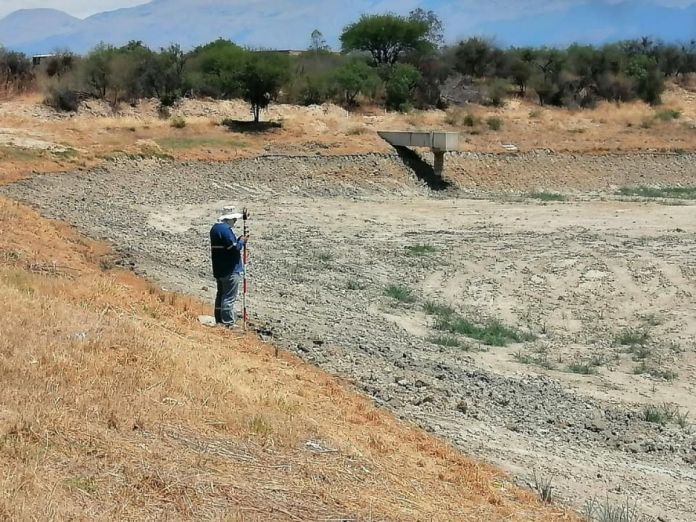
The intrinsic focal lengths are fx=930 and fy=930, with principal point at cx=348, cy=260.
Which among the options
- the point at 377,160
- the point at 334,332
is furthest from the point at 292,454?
the point at 377,160

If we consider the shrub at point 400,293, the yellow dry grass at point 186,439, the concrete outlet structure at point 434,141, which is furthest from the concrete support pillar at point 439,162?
the yellow dry grass at point 186,439

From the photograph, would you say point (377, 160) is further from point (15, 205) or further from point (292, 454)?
point (292, 454)

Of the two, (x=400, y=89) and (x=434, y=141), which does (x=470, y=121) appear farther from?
(x=434, y=141)

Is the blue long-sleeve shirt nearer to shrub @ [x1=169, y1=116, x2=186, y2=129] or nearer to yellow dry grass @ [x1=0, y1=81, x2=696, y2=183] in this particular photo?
yellow dry grass @ [x1=0, y1=81, x2=696, y2=183]

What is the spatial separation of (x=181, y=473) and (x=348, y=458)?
1671 millimetres

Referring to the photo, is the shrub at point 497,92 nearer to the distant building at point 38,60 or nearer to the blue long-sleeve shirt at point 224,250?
the distant building at point 38,60

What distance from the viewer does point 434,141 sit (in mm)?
41625

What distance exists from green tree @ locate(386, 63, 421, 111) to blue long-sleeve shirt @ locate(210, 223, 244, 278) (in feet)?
142

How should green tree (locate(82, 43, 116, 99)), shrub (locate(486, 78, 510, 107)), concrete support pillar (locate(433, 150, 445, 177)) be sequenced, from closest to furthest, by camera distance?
concrete support pillar (locate(433, 150, 445, 177))
green tree (locate(82, 43, 116, 99))
shrub (locate(486, 78, 510, 107))

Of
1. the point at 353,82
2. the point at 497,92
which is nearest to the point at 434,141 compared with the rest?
the point at 353,82

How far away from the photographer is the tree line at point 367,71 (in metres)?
50.8

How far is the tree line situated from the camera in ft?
167

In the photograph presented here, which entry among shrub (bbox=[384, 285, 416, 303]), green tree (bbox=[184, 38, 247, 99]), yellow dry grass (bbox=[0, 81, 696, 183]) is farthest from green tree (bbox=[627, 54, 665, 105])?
shrub (bbox=[384, 285, 416, 303])

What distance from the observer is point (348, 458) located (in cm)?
742
